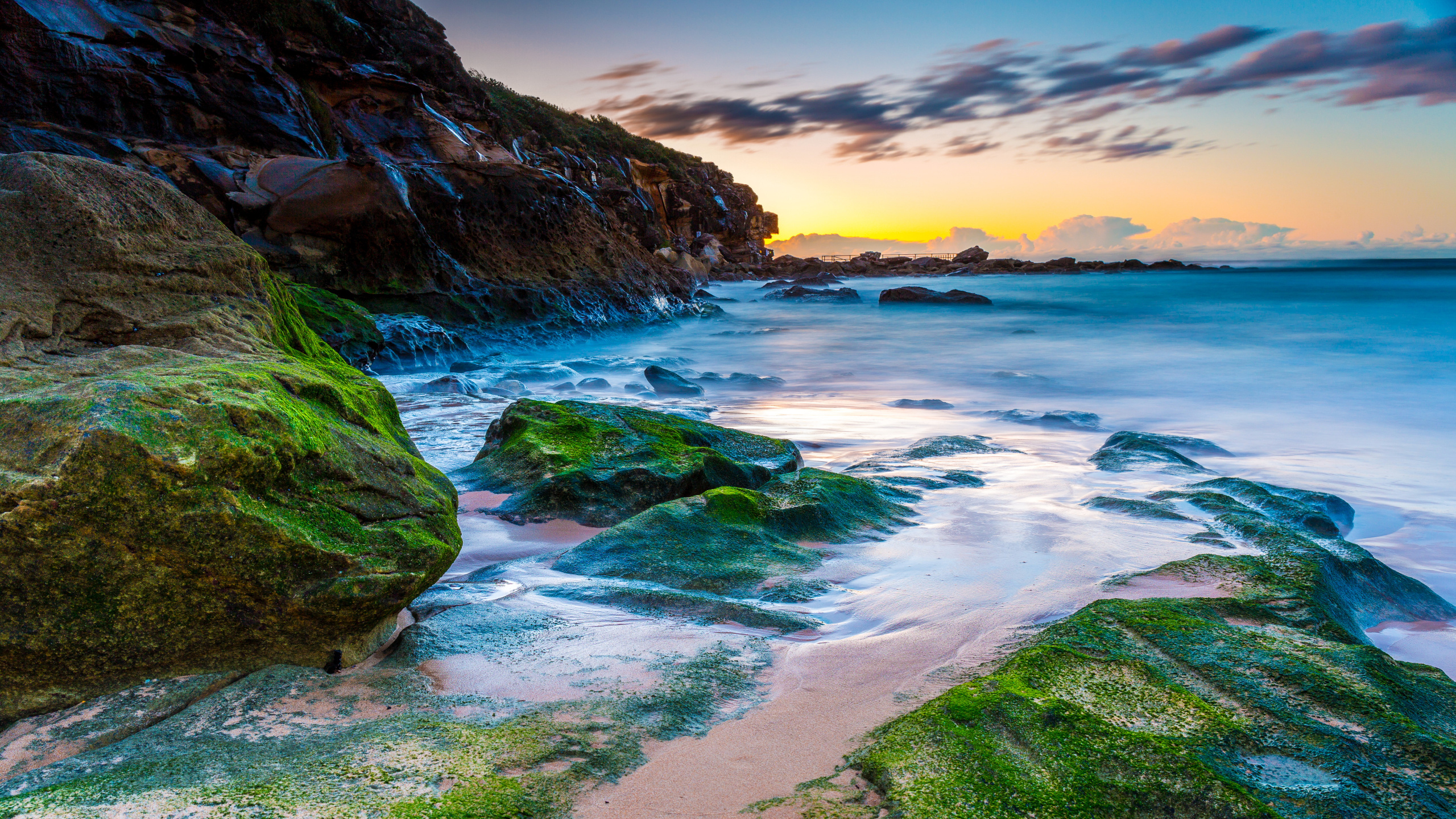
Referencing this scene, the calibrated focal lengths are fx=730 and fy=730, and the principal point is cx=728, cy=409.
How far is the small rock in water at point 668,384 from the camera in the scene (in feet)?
28.9

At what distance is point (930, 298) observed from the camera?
992 inches

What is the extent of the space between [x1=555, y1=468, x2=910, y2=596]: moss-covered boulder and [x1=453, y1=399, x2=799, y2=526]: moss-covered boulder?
361 millimetres

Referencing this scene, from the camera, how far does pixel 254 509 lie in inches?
72.7

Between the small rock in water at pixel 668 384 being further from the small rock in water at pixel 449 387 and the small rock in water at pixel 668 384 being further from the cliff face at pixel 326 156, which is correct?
the cliff face at pixel 326 156

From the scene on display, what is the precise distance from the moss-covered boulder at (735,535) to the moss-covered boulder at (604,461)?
361 millimetres

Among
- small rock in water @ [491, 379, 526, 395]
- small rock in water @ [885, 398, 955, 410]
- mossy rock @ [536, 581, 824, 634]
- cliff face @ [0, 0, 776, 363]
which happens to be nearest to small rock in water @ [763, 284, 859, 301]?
cliff face @ [0, 0, 776, 363]

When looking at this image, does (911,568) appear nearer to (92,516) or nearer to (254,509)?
(254,509)

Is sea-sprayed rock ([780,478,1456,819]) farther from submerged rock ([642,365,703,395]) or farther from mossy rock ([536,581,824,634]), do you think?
submerged rock ([642,365,703,395])

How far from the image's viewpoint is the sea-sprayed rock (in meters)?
1.36

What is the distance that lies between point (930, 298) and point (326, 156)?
18.4m

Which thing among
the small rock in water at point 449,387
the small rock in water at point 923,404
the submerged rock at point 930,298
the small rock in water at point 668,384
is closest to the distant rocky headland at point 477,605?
the small rock in water at point 449,387

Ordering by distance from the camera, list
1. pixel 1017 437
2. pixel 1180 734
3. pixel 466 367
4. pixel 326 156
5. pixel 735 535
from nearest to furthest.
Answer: pixel 1180 734 < pixel 735 535 < pixel 1017 437 < pixel 466 367 < pixel 326 156

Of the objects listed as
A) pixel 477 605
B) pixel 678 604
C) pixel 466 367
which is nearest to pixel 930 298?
pixel 466 367

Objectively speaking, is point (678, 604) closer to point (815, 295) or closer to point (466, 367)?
point (466, 367)
